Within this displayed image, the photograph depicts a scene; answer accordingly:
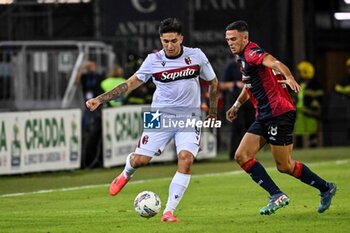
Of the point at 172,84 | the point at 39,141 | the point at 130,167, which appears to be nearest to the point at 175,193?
the point at 130,167

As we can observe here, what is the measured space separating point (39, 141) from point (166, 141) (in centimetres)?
756

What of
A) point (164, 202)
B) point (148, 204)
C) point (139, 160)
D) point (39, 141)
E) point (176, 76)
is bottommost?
point (164, 202)

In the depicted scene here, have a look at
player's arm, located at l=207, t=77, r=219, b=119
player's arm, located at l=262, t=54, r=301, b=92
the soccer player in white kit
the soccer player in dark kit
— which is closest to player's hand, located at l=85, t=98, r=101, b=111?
the soccer player in white kit

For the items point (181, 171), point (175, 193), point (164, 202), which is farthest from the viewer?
point (164, 202)

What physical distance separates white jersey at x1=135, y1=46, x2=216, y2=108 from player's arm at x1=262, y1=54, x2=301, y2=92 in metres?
0.92

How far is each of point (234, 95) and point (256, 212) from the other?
10020 mm

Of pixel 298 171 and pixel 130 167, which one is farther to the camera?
pixel 130 167

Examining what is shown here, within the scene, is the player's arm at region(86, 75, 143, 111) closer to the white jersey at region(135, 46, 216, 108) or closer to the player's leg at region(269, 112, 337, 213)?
the white jersey at region(135, 46, 216, 108)

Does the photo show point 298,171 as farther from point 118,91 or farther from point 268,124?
point 118,91

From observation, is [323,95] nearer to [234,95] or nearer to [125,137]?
[234,95]

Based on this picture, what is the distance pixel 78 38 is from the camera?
27531 millimetres

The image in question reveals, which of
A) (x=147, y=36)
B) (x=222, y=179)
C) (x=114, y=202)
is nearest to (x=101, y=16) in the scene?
(x=147, y=36)

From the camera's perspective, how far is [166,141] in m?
13.6

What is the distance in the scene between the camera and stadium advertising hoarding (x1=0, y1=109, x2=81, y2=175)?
20.2 m
